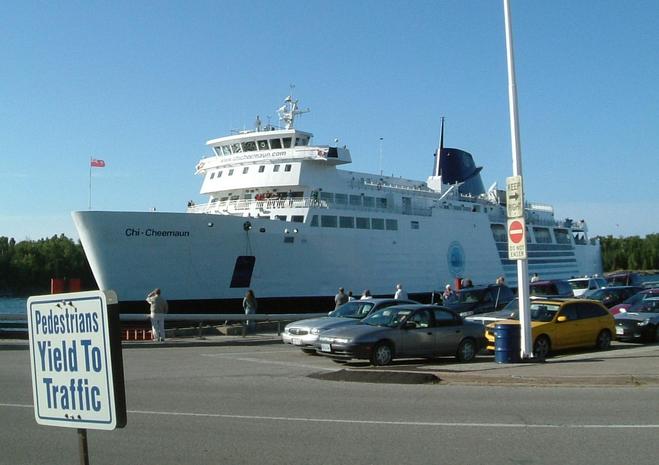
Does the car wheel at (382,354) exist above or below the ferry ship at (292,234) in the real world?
below

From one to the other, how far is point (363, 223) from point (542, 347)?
19.1 metres

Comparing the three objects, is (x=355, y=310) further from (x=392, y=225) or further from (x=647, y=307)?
(x=392, y=225)

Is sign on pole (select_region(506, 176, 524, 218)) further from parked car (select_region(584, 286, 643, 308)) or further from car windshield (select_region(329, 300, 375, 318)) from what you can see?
parked car (select_region(584, 286, 643, 308))

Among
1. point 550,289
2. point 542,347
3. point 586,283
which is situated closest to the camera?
point 542,347

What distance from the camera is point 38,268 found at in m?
64.9

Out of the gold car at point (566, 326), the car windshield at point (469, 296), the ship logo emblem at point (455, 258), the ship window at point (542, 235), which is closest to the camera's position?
the gold car at point (566, 326)

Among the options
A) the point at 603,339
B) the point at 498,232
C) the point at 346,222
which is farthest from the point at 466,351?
the point at 498,232

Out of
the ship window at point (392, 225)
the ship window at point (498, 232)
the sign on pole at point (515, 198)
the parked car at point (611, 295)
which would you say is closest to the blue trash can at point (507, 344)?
the sign on pole at point (515, 198)

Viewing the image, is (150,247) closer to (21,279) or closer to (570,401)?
(570,401)

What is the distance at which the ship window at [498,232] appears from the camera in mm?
43250

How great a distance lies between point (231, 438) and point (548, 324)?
956 centimetres

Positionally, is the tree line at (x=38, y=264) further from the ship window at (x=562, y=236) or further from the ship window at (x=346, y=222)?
the ship window at (x=562, y=236)

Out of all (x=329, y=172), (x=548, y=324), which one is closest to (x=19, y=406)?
(x=548, y=324)

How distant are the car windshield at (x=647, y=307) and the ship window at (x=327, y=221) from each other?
1511 cm
